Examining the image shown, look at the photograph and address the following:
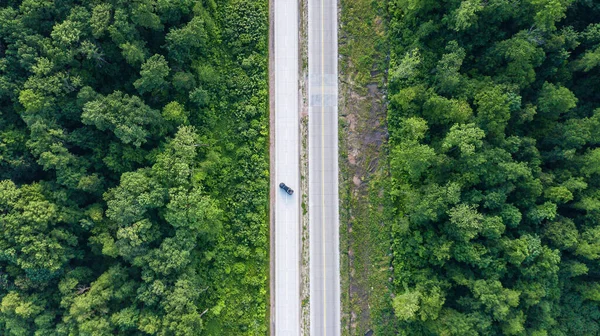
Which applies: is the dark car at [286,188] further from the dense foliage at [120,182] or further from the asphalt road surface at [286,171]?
the dense foliage at [120,182]

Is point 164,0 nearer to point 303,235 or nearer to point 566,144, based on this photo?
point 303,235

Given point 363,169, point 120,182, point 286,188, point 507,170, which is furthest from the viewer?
point 363,169

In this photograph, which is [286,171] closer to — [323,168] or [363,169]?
[323,168]

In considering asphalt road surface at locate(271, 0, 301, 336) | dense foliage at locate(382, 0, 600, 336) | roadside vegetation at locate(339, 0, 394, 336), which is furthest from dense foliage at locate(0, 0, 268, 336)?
Answer: dense foliage at locate(382, 0, 600, 336)

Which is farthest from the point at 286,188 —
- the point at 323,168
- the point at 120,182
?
the point at 120,182

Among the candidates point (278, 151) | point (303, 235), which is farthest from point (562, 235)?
point (278, 151)

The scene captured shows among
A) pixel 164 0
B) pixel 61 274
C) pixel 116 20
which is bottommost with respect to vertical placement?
pixel 61 274
